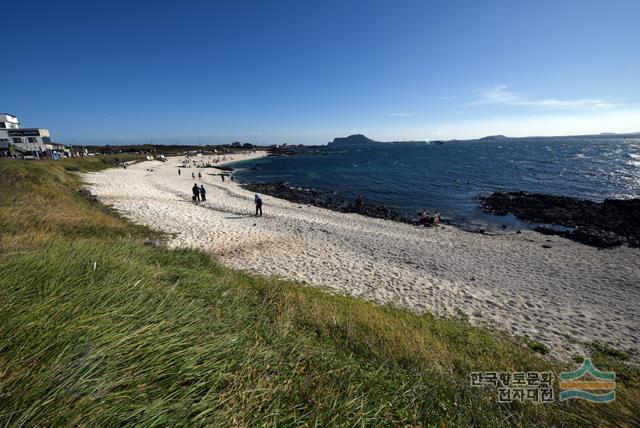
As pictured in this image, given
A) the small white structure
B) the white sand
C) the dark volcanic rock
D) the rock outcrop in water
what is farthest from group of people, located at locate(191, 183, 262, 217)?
the small white structure

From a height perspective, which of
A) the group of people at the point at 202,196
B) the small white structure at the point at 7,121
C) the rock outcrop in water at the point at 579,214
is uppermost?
the small white structure at the point at 7,121

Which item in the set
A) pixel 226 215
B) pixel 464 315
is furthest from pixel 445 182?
pixel 464 315

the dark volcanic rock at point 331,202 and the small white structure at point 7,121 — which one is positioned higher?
the small white structure at point 7,121

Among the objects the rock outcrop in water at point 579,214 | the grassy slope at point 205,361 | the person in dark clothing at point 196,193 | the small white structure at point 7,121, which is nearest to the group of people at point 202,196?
the person in dark clothing at point 196,193

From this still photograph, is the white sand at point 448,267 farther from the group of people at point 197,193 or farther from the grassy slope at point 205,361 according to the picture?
the grassy slope at point 205,361

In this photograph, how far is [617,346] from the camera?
7.31 metres

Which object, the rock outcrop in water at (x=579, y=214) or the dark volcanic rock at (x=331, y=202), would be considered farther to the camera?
the dark volcanic rock at (x=331, y=202)

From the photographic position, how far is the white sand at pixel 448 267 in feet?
28.0

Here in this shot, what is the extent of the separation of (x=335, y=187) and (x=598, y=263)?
3080cm

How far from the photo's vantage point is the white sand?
852 cm

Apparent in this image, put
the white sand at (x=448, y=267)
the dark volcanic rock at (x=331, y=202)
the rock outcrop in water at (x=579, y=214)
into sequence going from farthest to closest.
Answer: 1. the dark volcanic rock at (x=331, y=202)
2. the rock outcrop in water at (x=579, y=214)
3. the white sand at (x=448, y=267)

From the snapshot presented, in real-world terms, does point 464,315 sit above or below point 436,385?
below

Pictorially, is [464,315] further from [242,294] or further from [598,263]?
[598,263]

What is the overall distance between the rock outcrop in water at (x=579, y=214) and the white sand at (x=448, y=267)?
6.92 feet
